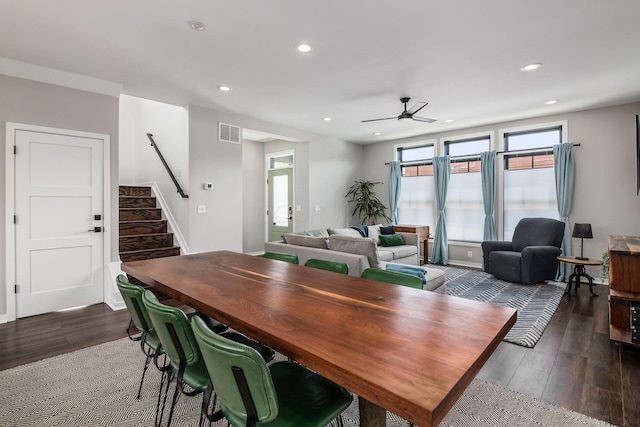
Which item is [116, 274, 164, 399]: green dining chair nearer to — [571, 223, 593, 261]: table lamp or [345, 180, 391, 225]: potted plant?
[571, 223, 593, 261]: table lamp

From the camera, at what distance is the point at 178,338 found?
1.42 metres

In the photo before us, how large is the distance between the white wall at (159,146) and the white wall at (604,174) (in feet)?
20.4

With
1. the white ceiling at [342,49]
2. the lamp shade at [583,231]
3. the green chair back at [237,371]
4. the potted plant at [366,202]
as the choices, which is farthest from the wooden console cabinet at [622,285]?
the potted plant at [366,202]

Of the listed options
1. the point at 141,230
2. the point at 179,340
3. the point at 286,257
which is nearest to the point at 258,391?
the point at 179,340

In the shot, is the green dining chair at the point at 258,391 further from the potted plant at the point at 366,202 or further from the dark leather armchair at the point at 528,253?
the potted plant at the point at 366,202

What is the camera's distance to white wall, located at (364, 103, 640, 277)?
4797mm

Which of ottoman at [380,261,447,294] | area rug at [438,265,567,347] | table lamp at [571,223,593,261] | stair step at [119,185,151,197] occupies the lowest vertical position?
area rug at [438,265,567,347]

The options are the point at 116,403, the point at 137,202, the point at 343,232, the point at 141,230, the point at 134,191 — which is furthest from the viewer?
the point at 343,232

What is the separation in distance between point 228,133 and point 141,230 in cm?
207

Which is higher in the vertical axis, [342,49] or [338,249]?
[342,49]

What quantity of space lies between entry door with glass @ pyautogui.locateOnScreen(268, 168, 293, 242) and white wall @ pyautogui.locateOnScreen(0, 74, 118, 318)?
3652 millimetres

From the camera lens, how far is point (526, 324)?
3359mm

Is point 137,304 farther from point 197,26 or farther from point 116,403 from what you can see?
point 197,26

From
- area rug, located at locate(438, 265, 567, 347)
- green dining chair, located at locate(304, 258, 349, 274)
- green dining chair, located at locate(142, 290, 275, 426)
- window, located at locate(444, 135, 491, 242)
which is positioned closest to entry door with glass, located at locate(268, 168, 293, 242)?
window, located at locate(444, 135, 491, 242)
